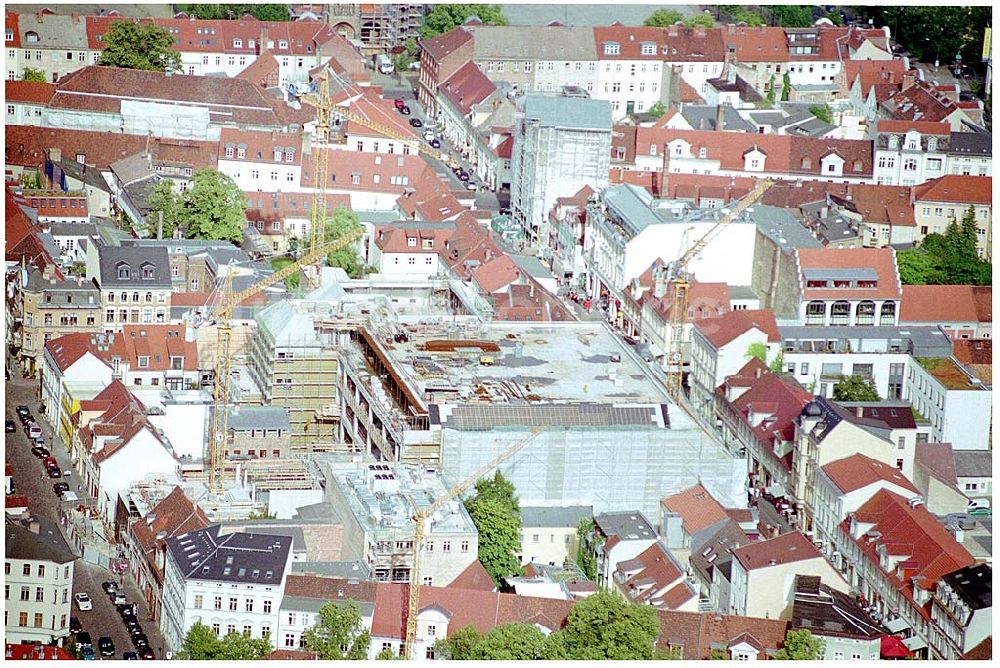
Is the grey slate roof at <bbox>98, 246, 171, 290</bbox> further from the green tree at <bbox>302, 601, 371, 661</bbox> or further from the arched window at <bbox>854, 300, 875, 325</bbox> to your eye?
the green tree at <bbox>302, 601, 371, 661</bbox>

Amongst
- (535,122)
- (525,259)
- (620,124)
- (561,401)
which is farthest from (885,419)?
(620,124)

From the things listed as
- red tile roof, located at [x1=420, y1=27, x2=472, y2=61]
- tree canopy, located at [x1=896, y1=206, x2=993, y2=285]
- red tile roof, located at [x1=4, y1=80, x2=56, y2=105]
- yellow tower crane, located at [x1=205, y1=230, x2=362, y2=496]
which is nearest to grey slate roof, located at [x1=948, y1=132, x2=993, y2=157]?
tree canopy, located at [x1=896, y1=206, x2=993, y2=285]

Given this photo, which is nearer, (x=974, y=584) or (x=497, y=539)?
(x=974, y=584)

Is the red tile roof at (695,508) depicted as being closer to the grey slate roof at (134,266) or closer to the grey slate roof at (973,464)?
the grey slate roof at (973,464)

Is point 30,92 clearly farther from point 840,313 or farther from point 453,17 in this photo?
point 840,313

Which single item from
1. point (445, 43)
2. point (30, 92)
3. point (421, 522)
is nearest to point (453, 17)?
point (445, 43)

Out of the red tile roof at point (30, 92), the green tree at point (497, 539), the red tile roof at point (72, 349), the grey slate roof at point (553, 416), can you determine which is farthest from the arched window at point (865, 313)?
the red tile roof at point (30, 92)

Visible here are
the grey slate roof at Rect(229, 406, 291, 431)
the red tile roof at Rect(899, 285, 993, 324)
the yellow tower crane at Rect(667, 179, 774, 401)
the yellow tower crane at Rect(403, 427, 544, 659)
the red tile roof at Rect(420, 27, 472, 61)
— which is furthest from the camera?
the red tile roof at Rect(420, 27, 472, 61)
